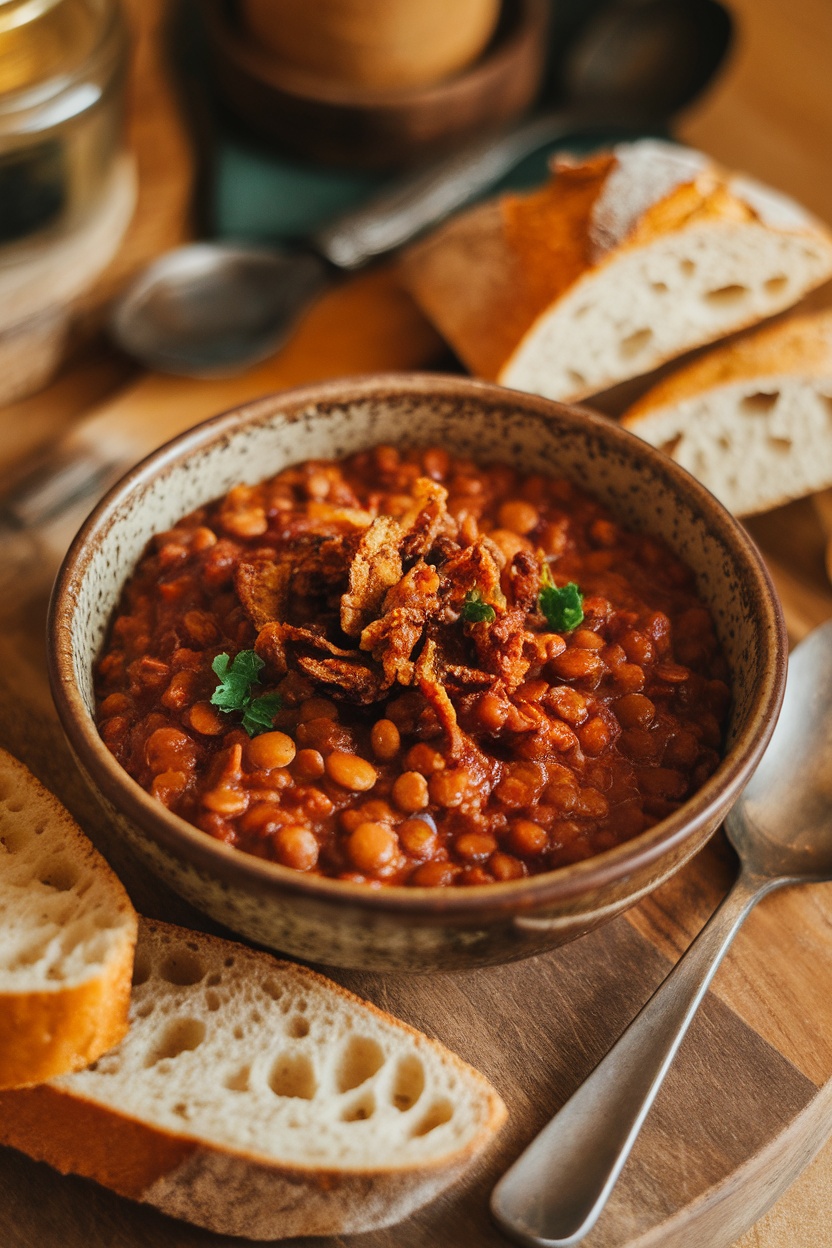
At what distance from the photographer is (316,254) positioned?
4.54 meters

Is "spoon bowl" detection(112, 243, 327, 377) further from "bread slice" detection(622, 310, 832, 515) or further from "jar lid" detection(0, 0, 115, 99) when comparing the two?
"bread slice" detection(622, 310, 832, 515)

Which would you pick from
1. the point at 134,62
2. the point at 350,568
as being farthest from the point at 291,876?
the point at 134,62

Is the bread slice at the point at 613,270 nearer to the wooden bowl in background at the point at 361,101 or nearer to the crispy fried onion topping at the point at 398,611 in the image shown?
the wooden bowl in background at the point at 361,101

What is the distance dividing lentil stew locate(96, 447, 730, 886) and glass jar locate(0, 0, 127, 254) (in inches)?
68.0

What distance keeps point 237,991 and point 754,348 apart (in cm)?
271

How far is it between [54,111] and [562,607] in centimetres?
259

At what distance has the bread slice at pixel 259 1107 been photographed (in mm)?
2402

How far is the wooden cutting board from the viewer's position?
248cm

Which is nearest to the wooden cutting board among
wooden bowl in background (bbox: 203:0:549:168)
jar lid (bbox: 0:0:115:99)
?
jar lid (bbox: 0:0:115:99)

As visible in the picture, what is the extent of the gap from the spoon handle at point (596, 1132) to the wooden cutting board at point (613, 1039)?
90 millimetres

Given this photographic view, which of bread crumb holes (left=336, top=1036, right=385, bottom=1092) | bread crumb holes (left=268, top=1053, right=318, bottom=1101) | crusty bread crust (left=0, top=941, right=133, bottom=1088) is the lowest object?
bread crumb holes (left=336, top=1036, right=385, bottom=1092)

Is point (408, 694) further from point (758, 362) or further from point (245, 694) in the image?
point (758, 362)

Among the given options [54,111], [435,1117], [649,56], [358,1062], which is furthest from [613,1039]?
[649,56]

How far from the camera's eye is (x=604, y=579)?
10.4 feet
